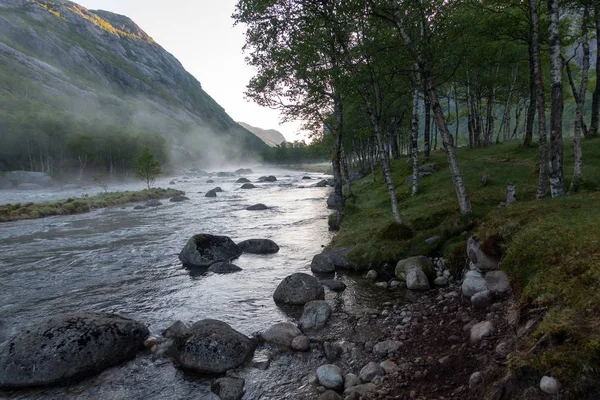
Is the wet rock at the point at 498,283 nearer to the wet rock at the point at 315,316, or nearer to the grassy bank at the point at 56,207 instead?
the wet rock at the point at 315,316

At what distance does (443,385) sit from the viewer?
7.30m

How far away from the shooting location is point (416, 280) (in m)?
14.1

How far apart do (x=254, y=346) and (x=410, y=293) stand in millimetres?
6695

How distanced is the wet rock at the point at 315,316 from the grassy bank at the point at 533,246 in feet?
18.0

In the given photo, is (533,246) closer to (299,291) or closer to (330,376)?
(330,376)

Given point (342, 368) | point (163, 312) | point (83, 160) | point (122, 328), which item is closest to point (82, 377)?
point (122, 328)

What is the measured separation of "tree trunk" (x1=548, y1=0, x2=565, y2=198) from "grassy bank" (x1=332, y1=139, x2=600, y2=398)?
49.4 inches

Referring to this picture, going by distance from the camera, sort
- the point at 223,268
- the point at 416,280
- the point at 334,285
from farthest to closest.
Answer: the point at 223,268, the point at 334,285, the point at 416,280

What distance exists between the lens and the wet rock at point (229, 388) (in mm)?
8688

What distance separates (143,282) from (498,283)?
1679 cm

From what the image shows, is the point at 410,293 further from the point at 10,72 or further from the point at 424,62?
the point at 10,72

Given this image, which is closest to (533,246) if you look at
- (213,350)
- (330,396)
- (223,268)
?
(330,396)

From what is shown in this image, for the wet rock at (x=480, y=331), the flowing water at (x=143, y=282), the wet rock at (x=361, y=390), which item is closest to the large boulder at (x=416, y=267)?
the flowing water at (x=143, y=282)

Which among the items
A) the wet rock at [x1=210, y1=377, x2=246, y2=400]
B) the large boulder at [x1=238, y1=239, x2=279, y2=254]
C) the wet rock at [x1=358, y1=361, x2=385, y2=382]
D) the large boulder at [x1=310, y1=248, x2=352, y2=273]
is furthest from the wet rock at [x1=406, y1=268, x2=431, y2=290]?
the large boulder at [x1=238, y1=239, x2=279, y2=254]
